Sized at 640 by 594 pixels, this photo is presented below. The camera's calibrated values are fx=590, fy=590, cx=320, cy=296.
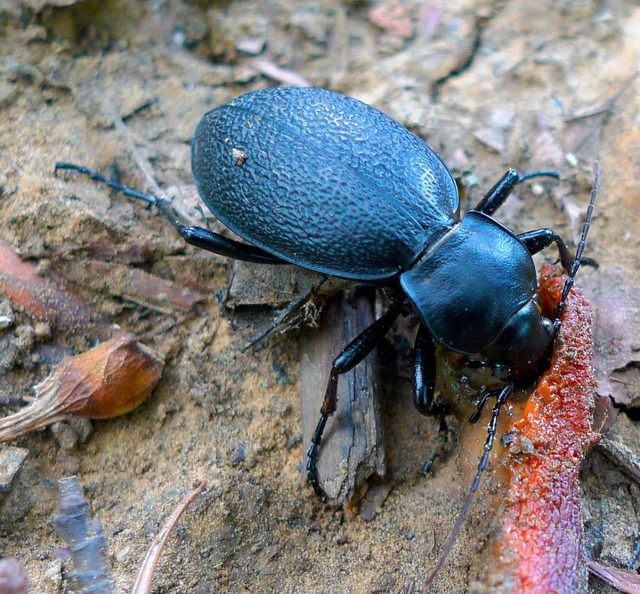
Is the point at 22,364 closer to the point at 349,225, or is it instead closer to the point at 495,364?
the point at 349,225

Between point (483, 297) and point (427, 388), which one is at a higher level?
point (483, 297)

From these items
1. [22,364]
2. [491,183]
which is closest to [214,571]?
[22,364]

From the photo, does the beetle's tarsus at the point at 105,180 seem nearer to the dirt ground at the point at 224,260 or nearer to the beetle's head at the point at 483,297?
the dirt ground at the point at 224,260

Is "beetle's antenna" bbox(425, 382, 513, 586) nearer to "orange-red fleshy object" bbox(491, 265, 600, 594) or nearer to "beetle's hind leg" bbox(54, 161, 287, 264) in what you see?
"orange-red fleshy object" bbox(491, 265, 600, 594)

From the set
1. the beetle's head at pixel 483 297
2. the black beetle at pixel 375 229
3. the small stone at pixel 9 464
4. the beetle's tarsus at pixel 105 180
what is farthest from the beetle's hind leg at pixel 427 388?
the small stone at pixel 9 464

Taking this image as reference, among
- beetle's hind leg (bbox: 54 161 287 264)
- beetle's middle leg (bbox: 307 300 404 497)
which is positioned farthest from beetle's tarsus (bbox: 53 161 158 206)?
beetle's middle leg (bbox: 307 300 404 497)

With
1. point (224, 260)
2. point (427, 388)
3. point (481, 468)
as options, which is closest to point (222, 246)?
point (224, 260)

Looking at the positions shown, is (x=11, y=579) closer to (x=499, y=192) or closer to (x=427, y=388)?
(x=427, y=388)
